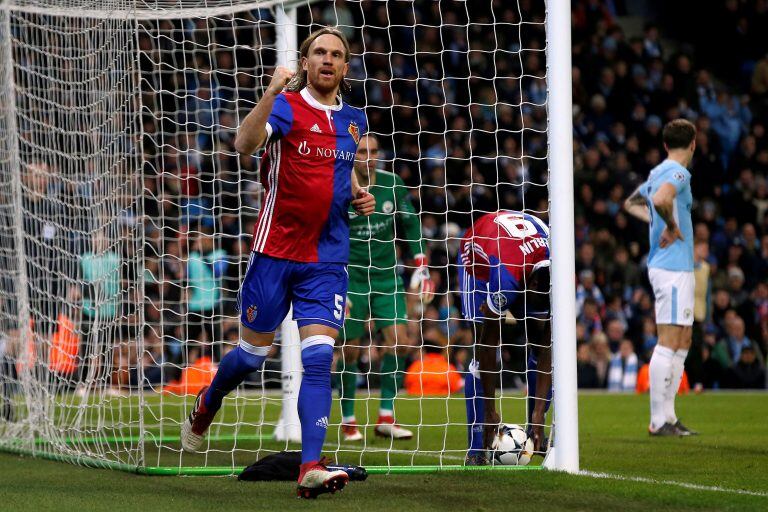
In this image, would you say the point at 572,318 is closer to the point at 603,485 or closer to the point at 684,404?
the point at 603,485

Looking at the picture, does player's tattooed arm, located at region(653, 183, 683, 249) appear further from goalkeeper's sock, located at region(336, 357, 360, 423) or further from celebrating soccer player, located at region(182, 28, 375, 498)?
celebrating soccer player, located at region(182, 28, 375, 498)

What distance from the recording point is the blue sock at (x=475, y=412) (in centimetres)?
694

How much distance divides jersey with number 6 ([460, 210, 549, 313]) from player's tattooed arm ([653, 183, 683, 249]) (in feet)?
7.06

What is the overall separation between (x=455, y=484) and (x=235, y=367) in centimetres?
121

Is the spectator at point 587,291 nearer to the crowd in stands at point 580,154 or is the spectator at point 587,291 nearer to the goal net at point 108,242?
the crowd in stands at point 580,154

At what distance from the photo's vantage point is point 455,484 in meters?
5.85

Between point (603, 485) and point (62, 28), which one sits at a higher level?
point (62, 28)

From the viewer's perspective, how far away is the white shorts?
924 centimetres

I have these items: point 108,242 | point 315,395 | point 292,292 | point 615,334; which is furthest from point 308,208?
point 615,334

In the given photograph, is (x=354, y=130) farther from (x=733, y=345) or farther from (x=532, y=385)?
(x=733, y=345)

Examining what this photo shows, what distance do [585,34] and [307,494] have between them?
15.9m

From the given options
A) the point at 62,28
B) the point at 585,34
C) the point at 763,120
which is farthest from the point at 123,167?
the point at 763,120

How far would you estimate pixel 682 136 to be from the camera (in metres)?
9.23

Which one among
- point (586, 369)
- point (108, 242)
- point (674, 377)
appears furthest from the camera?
point (586, 369)
